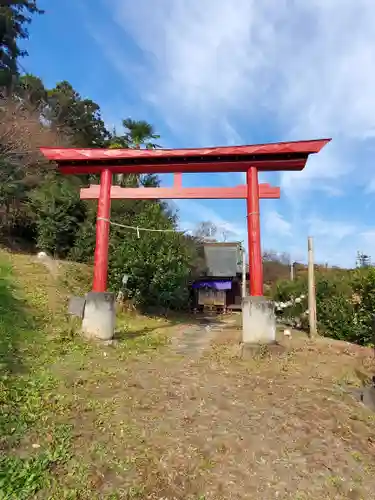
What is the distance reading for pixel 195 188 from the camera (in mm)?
9891

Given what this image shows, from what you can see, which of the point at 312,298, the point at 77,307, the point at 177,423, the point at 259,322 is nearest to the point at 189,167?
the point at 259,322

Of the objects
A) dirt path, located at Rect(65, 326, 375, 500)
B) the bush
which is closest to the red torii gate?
dirt path, located at Rect(65, 326, 375, 500)

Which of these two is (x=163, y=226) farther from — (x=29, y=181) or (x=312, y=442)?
(x=312, y=442)

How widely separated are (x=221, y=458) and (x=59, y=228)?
59.1ft

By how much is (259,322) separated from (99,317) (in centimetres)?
387

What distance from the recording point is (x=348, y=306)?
12.0 meters

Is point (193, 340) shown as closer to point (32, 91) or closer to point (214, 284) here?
point (214, 284)

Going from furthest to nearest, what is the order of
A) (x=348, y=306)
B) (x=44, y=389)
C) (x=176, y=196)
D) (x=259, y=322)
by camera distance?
(x=348, y=306)
(x=176, y=196)
(x=259, y=322)
(x=44, y=389)

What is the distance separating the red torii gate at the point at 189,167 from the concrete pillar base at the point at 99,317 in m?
0.33

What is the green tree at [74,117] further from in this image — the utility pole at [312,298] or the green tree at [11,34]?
the utility pole at [312,298]

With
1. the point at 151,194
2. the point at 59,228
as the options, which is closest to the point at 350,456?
the point at 151,194

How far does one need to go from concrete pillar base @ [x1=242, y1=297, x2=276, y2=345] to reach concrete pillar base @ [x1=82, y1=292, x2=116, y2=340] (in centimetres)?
333

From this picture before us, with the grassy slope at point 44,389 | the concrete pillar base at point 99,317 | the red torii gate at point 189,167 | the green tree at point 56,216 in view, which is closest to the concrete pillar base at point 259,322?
the red torii gate at point 189,167

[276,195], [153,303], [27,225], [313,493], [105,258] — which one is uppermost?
[27,225]
